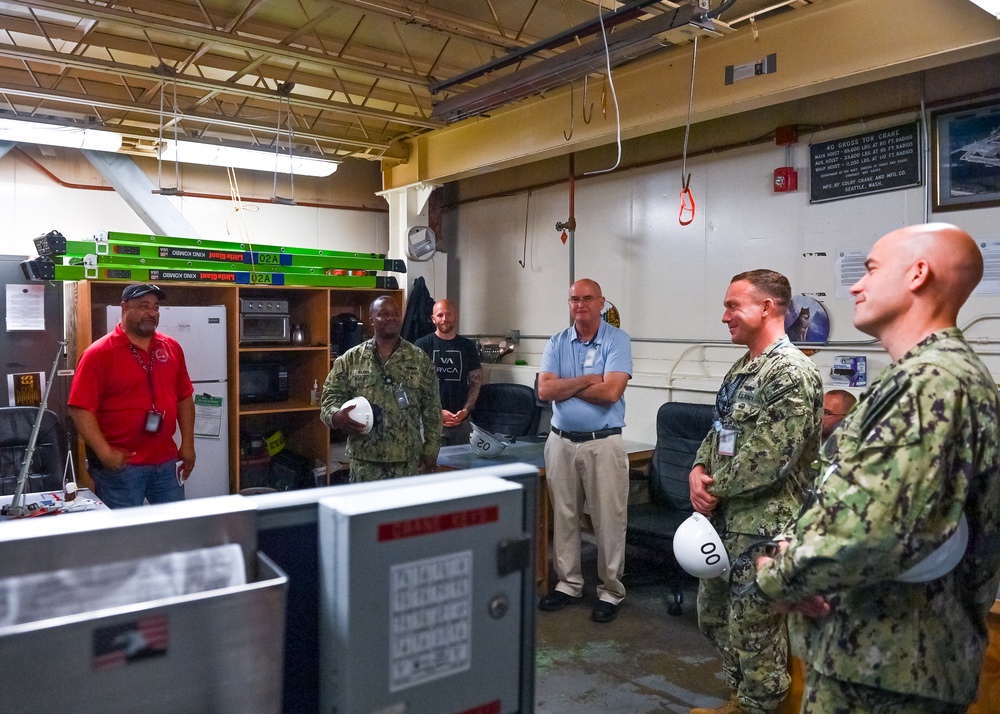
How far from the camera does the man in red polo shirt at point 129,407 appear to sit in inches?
129

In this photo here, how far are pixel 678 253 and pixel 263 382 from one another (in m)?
3.03

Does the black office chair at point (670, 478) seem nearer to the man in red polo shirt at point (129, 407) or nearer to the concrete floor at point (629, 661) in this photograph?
the concrete floor at point (629, 661)

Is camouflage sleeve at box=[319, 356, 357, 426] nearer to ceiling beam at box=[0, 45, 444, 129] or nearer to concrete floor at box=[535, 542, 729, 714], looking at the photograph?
concrete floor at box=[535, 542, 729, 714]

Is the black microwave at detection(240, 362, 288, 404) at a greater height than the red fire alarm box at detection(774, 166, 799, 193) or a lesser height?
lesser

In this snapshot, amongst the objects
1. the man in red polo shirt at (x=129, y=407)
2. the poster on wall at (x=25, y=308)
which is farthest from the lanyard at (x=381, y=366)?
the poster on wall at (x=25, y=308)

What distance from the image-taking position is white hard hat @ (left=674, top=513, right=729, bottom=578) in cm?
221

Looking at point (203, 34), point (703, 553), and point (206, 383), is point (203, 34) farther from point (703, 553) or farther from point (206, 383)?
point (703, 553)

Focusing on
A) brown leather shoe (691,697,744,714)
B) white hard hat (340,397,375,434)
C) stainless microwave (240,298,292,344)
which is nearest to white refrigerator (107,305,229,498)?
stainless microwave (240,298,292,344)

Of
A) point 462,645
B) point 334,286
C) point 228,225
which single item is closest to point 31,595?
point 462,645

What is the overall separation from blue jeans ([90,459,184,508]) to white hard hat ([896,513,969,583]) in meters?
3.05

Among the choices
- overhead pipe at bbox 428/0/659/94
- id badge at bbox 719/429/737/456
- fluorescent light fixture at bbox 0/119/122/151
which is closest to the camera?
id badge at bbox 719/429/737/456

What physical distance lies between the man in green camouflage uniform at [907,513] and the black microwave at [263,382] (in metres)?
4.48

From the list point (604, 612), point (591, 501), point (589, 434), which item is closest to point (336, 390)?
point (589, 434)

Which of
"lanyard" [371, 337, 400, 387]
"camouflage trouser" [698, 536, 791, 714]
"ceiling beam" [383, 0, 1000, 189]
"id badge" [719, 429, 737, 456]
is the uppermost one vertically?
"ceiling beam" [383, 0, 1000, 189]
